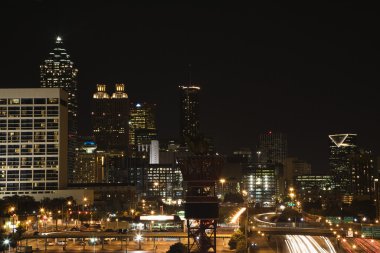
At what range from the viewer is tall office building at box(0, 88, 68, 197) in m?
150

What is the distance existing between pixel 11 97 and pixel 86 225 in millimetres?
43558

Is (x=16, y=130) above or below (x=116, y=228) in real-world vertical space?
above

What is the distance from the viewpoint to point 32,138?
499 feet

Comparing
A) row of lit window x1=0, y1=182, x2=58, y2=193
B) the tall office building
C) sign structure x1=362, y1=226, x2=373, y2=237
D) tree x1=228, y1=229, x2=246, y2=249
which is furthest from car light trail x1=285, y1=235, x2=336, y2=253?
the tall office building

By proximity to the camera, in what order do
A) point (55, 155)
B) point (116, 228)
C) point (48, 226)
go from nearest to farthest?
point (116, 228)
point (48, 226)
point (55, 155)

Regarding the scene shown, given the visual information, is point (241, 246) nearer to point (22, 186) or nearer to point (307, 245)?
point (307, 245)

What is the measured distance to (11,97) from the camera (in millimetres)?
151750

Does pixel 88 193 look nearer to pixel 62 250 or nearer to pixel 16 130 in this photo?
pixel 16 130

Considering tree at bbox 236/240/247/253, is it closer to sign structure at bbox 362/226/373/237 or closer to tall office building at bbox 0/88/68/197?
sign structure at bbox 362/226/373/237

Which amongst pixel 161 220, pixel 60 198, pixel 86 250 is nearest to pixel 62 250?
pixel 86 250

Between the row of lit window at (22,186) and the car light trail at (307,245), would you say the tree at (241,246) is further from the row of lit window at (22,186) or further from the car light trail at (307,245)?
the row of lit window at (22,186)

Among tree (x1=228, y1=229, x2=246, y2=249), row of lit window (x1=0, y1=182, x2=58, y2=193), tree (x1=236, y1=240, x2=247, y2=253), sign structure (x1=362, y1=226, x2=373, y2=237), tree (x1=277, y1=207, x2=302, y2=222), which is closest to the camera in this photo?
tree (x1=236, y1=240, x2=247, y2=253)

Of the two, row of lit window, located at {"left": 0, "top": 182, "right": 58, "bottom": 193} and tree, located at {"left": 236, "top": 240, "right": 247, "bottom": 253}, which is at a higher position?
row of lit window, located at {"left": 0, "top": 182, "right": 58, "bottom": 193}

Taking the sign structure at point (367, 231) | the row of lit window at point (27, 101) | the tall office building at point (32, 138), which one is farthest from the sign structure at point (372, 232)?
the row of lit window at point (27, 101)
